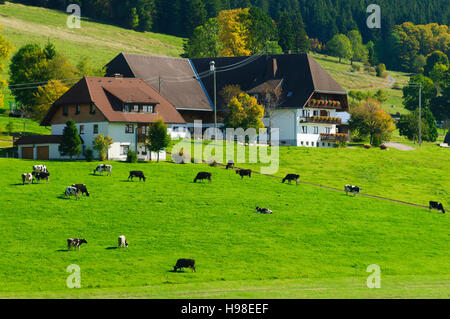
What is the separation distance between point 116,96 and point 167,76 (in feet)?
101

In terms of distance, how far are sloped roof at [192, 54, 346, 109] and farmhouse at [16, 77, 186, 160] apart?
89.0 feet

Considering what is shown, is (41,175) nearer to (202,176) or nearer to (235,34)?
(202,176)

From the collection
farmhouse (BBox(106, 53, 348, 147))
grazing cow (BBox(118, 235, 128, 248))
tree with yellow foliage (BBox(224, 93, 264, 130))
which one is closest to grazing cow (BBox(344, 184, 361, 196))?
grazing cow (BBox(118, 235, 128, 248))

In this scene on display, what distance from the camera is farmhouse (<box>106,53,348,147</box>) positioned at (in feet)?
363

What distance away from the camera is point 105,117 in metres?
81.9

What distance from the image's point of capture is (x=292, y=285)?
40.2m

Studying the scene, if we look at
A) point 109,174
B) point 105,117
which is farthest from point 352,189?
point 105,117

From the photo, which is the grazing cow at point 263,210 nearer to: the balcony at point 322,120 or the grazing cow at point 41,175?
the grazing cow at point 41,175

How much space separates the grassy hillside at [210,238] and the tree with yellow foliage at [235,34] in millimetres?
79893

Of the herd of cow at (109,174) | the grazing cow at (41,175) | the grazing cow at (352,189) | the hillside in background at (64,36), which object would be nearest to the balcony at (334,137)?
the herd of cow at (109,174)

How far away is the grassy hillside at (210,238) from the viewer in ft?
130
